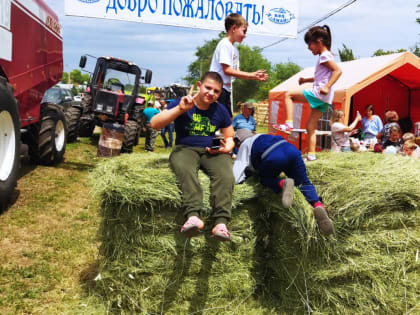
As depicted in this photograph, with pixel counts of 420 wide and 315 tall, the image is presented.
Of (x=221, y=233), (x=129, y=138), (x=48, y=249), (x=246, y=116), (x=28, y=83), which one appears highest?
(x=28, y=83)

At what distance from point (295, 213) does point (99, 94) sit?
949 cm

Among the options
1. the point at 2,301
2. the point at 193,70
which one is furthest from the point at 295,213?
the point at 193,70

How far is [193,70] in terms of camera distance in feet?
317

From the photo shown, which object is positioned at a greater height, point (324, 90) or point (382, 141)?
point (324, 90)

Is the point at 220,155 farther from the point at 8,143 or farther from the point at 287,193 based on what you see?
the point at 8,143

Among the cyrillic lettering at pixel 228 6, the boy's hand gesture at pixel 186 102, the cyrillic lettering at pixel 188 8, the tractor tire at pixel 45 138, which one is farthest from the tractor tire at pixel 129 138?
the boy's hand gesture at pixel 186 102

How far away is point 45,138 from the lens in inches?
292

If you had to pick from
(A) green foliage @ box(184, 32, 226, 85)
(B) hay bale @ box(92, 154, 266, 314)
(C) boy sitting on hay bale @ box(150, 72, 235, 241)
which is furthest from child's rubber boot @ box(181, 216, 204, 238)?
(A) green foliage @ box(184, 32, 226, 85)

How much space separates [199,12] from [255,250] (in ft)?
18.5

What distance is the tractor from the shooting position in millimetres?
11305

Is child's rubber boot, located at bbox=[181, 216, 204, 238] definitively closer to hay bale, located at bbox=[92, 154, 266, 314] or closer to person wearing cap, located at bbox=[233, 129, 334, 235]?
hay bale, located at bbox=[92, 154, 266, 314]

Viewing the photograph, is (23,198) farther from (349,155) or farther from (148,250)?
(349,155)

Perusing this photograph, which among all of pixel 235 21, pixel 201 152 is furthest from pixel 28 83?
pixel 201 152

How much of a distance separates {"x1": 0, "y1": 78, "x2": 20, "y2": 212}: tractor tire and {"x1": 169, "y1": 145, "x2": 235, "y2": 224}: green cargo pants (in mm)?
2832
